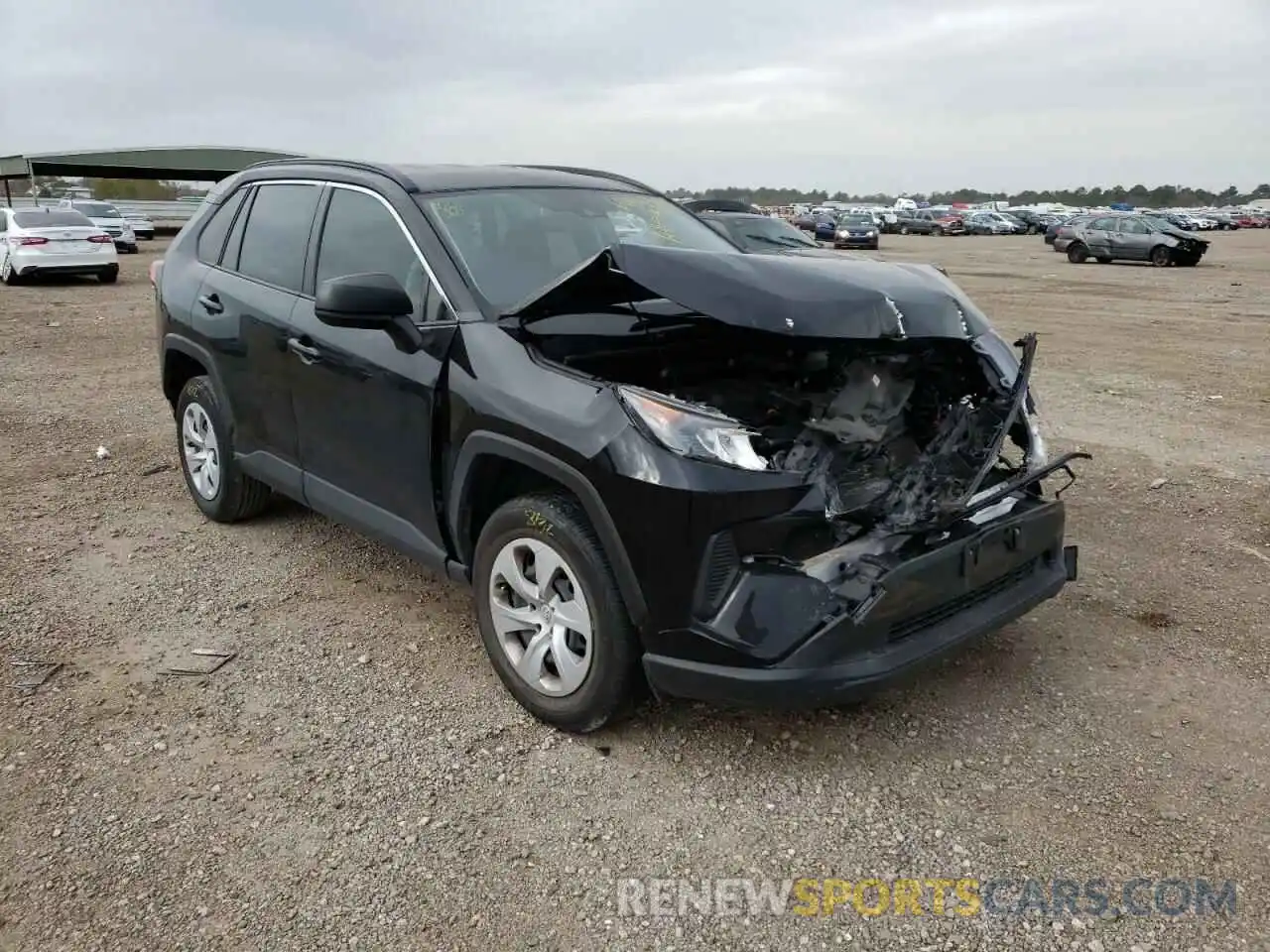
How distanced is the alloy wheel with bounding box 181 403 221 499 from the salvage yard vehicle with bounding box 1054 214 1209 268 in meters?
26.8

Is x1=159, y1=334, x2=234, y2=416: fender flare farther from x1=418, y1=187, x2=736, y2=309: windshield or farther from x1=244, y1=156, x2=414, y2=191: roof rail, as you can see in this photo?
x1=418, y1=187, x2=736, y2=309: windshield

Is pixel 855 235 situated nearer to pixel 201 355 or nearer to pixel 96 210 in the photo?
pixel 96 210

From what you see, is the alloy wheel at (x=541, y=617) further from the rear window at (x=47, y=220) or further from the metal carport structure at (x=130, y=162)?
the metal carport structure at (x=130, y=162)

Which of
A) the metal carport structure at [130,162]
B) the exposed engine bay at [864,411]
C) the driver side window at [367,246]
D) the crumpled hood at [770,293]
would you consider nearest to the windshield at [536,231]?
the driver side window at [367,246]

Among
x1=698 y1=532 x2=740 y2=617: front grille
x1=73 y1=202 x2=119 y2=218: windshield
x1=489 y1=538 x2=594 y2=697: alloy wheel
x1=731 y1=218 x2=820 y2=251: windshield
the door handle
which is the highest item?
x1=73 y1=202 x2=119 y2=218: windshield

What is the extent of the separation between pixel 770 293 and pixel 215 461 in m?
3.28

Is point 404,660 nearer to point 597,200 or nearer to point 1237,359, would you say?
point 597,200

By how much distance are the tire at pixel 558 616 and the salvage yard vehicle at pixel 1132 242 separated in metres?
27.4

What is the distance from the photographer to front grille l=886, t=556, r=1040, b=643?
2.87 m

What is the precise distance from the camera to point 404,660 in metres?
3.76

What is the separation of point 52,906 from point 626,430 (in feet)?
6.23

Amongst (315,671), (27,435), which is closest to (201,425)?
(315,671)

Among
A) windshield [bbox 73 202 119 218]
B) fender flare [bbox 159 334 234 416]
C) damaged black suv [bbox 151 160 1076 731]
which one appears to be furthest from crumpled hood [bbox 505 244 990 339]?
windshield [bbox 73 202 119 218]

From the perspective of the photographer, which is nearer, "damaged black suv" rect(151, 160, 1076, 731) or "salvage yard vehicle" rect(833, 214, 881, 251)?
"damaged black suv" rect(151, 160, 1076, 731)
